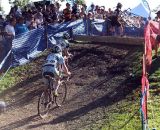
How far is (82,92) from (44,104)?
2674mm

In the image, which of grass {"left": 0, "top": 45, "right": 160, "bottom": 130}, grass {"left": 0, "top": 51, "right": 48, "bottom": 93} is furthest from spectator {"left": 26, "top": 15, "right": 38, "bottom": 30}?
grass {"left": 0, "top": 45, "right": 160, "bottom": 130}

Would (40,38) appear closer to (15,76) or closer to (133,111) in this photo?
(15,76)

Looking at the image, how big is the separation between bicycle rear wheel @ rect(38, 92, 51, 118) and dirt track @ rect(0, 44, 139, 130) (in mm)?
208

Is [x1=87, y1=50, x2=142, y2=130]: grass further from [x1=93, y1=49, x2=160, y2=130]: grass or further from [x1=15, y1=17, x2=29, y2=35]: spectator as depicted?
[x1=15, y1=17, x2=29, y2=35]: spectator

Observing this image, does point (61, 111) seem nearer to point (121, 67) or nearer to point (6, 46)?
→ point (121, 67)

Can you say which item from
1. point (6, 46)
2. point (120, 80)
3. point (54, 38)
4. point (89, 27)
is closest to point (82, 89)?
point (120, 80)

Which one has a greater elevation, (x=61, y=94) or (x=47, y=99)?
(x=47, y=99)

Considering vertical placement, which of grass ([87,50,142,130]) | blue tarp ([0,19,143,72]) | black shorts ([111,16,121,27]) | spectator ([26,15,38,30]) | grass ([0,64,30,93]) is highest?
spectator ([26,15,38,30])

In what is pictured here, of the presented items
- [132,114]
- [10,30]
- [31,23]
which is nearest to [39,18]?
[31,23]

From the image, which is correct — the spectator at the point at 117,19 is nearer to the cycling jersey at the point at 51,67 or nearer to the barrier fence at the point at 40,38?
the barrier fence at the point at 40,38

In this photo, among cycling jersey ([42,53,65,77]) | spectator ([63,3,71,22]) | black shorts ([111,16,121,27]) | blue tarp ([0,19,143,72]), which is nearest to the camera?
cycling jersey ([42,53,65,77])

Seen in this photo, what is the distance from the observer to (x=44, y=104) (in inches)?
517

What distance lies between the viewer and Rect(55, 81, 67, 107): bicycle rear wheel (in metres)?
14.6

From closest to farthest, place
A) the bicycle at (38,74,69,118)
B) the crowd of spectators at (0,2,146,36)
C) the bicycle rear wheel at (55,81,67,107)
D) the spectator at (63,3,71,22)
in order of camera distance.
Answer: the bicycle at (38,74,69,118) → the bicycle rear wheel at (55,81,67,107) → the crowd of spectators at (0,2,146,36) → the spectator at (63,3,71,22)
